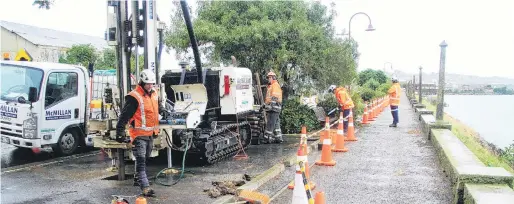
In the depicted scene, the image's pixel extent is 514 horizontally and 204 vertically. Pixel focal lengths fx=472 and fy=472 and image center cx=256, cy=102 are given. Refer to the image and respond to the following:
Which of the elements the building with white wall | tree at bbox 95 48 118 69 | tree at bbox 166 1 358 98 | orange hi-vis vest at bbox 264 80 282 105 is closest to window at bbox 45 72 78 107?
orange hi-vis vest at bbox 264 80 282 105

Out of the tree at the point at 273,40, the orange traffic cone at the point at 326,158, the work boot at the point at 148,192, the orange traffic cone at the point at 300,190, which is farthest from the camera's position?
the tree at the point at 273,40

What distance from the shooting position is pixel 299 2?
1708 cm

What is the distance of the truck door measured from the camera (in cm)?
1067

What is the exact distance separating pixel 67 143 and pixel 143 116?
501 centimetres

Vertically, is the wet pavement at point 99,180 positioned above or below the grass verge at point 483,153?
above

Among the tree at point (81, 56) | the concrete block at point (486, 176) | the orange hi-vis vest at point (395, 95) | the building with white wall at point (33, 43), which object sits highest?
the building with white wall at point (33, 43)

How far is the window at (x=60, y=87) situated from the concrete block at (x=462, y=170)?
8.42m

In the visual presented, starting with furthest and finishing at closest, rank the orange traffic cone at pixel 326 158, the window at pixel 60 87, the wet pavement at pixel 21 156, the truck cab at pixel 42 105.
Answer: the window at pixel 60 87 < the wet pavement at pixel 21 156 < the truck cab at pixel 42 105 < the orange traffic cone at pixel 326 158

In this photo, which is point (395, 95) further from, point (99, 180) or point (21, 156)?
point (21, 156)

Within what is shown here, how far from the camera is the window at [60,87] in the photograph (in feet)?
35.3

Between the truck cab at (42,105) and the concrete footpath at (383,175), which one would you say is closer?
the concrete footpath at (383,175)

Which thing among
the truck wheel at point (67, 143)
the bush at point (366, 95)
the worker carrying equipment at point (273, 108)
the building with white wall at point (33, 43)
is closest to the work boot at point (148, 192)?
the truck wheel at point (67, 143)

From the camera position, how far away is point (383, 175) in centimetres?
858

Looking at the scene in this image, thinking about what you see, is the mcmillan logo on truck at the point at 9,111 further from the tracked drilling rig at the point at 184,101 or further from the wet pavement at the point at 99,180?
the tracked drilling rig at the point at 184,101
